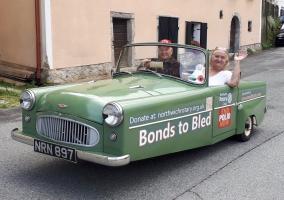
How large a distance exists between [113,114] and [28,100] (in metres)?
1.15

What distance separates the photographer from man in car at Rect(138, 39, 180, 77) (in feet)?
19.3

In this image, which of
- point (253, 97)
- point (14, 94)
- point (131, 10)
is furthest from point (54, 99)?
point (131, 10)

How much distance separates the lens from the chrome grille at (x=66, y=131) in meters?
4.55

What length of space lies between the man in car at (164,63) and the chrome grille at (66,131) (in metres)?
1.52

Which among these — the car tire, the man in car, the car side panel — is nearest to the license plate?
the car side panel

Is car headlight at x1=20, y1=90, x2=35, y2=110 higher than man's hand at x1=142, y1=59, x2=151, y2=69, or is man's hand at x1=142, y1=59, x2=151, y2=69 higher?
man's hand at x1=142, y1=59, x2=151, y2=69

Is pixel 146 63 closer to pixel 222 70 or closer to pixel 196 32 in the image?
pixel 222 70

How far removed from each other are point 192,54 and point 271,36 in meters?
22.5

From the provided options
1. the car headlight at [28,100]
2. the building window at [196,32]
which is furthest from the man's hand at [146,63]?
the building window at [196,32]

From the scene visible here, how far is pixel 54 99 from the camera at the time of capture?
483 centimetres

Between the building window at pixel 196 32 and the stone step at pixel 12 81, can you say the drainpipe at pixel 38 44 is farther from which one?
the building window at pixel 196 32

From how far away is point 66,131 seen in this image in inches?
184

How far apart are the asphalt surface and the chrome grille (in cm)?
50

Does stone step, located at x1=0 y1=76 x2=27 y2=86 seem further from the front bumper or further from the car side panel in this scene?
the front bumper
